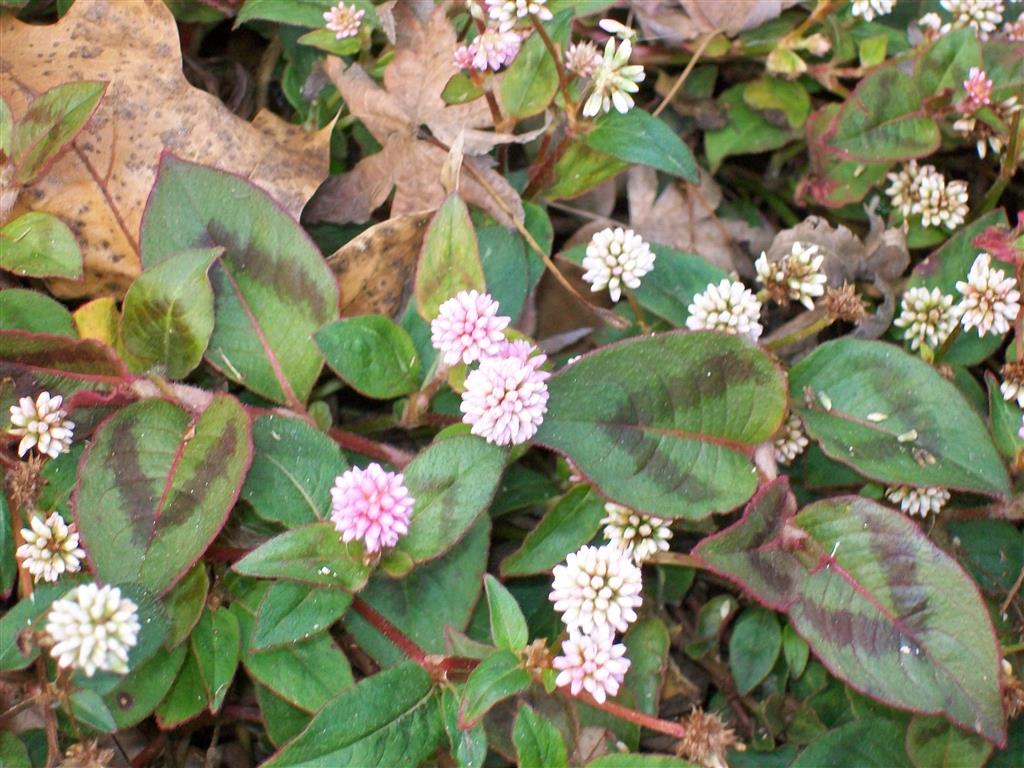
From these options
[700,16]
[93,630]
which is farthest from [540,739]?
[700,16]

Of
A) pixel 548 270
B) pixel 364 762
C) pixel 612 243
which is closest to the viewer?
pixel 364 762

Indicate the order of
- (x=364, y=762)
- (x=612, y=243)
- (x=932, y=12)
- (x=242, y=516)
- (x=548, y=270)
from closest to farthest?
(x=364, y=762)
(x=242, y=516)
(x=612, y=243)
(x=548, y=270)
(x=932, y=12)

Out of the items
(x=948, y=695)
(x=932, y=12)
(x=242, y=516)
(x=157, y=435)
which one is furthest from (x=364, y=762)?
(x=932, y=12)

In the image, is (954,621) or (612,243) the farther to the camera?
(612,243)

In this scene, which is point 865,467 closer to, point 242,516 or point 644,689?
point 644,689

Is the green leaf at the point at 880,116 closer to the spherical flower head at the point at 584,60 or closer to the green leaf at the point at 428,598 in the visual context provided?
the spherical flower head at the point at 584,60

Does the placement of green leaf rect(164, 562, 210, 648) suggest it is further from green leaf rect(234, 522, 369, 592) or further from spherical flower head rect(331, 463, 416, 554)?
spherical flower head rect(331, 463, 416, 554)

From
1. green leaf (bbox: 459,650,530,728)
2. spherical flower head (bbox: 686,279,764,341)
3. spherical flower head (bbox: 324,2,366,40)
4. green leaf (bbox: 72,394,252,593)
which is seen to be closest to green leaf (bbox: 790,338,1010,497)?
spherical flower head (bbox: 686,279,764,341)
